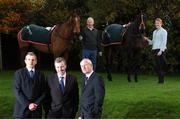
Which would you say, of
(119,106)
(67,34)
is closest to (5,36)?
(67,34)

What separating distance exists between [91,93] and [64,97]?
1.70ft

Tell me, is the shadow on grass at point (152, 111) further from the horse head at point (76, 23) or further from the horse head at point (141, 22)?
the horse head at point (141, 22)

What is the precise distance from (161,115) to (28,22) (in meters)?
14.6

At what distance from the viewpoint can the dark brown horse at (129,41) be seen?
16531 mm

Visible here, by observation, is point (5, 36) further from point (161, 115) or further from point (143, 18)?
point (161, 115)

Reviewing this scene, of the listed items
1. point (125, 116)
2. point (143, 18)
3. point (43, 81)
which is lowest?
point (125, 116)

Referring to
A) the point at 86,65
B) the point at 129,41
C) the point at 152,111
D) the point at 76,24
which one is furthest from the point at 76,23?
the point at 86,65

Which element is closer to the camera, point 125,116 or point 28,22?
point 125,116

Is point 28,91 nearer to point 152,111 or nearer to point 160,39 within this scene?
point 152,111

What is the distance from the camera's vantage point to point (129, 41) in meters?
16.8

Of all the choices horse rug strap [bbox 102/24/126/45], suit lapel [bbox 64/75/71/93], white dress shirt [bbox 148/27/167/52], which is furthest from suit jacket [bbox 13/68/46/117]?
horse rug strap [bbox 102/24/126/45]

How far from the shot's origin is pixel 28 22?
2539 centimetres

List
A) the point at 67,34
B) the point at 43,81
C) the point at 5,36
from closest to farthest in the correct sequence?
1. the point at 43,81
2. the point at 67,34
3. the point at 5,36

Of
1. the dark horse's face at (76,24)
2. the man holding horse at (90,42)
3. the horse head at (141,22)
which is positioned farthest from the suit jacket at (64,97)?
the horse head at (141,22)
